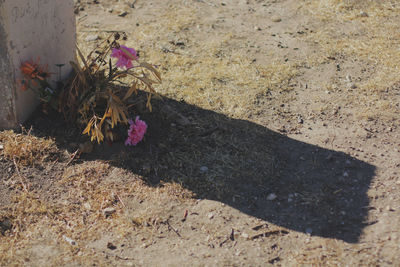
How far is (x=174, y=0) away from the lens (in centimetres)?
657

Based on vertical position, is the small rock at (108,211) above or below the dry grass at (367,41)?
below

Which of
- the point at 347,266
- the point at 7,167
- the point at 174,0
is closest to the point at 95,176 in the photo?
the point at 7,167

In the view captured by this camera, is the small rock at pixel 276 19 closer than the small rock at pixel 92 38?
No

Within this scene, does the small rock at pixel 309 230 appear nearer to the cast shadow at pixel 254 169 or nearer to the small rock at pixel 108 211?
the cast shadow at pixel 254 169

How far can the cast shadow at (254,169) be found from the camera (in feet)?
10.9

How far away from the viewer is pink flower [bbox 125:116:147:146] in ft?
12.3

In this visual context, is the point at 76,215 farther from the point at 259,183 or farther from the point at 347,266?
the point at 347,266

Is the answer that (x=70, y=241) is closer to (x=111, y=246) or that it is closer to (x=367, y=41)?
(x=111, y=246)

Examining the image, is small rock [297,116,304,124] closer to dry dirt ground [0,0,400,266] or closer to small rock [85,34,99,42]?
dry dirt ground [0,0,400,266]

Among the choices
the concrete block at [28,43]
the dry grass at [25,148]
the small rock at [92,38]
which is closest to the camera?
the concrete block at [28,43]

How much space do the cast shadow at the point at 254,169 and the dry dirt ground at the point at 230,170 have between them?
10 mm

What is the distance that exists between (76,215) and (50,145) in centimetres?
73

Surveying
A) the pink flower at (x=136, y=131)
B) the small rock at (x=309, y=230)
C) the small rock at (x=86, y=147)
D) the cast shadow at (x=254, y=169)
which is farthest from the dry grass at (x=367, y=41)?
the small rock at (x=86, y=147)

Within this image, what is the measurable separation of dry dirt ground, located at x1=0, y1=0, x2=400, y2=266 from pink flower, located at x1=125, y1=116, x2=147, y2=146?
0.08 m
